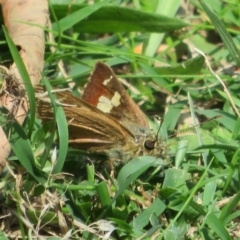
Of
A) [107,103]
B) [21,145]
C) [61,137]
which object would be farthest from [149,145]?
[21,145]

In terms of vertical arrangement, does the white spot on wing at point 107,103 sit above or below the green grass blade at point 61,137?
below

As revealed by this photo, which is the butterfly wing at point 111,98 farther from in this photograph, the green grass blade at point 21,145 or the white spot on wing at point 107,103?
the green grass blade at point 21,145

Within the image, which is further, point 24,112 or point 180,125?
point 180,125

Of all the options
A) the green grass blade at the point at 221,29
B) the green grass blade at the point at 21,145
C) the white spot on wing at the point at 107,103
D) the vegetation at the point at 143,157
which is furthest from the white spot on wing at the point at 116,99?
the green grass blade at the point at 21,145

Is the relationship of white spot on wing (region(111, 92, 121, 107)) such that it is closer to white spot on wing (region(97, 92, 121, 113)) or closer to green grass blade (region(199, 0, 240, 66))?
white spot on wing (region(97, 92, 121, 113))

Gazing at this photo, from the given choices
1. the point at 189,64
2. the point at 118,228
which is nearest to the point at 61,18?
the point at 189,64

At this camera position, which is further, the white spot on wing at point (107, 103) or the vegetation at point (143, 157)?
the white spot on wing at point (107, 103)

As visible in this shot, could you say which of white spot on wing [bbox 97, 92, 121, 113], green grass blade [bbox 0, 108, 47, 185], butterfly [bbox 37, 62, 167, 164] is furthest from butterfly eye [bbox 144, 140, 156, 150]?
green grass blade [bbox 0, 108, 47, 185]

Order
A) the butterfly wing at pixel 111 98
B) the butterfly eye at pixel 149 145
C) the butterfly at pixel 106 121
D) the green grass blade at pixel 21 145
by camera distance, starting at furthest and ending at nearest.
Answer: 1. the butterfly wing at pixel 111 98
2. the butterfly eye at pixel 149 145
3. the butterfly at pixel 106 121
4. the green grass blade at pixel 21 145

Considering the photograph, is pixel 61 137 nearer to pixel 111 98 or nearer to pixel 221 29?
pixel 111 98

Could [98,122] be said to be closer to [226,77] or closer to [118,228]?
[118,228]

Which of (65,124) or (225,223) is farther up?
(65,124)
